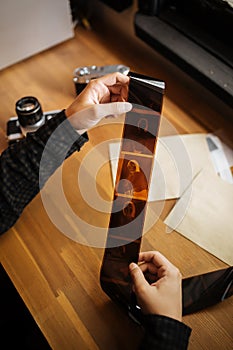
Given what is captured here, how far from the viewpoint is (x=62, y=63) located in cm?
103

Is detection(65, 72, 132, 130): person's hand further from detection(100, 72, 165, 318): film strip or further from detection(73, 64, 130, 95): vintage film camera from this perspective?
detection(73, 64, 130, 95): vintage film camera

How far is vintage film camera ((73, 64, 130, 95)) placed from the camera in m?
0.93

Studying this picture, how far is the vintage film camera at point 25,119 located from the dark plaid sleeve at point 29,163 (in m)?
0.07

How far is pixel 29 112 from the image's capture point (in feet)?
2.71

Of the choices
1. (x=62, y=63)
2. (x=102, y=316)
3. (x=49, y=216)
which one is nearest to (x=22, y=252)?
(x=49, y=216)

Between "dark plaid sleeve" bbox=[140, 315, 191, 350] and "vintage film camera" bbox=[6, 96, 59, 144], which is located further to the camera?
"vintage film camera" bbox=[6, 96, 59, 144]

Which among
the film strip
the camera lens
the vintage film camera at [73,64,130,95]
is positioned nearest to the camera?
the film strip

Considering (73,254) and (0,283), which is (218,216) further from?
(0,283)

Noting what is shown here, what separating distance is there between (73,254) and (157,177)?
23cm

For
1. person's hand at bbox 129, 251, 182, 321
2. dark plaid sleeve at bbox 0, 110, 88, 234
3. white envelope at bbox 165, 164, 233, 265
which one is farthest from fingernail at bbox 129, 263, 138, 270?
dark plaid sleeve at bbox 0, 110, 88, 234

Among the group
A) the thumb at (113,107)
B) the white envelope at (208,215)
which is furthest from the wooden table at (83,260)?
the thumb at (113,107)

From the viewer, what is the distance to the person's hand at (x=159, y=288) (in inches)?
23.8

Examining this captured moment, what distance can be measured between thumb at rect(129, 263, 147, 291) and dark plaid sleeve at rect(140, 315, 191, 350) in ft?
0.18

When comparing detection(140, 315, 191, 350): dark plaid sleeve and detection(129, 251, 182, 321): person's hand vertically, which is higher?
detection(129, 251, 182, 321): person's hand
